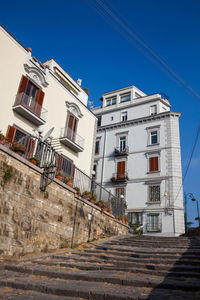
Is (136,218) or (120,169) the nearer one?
(136,218)

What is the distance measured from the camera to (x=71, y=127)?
54.7ft

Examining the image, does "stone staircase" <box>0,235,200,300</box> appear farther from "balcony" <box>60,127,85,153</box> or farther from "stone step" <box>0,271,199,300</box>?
"balcony" <box>60,127,85,153</box>

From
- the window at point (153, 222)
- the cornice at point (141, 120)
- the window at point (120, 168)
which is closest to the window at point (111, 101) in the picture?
the cornice at point (141, 120)

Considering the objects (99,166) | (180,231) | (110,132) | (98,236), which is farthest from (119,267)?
(110,132)

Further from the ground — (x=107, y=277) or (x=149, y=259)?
(x=149, y=259)

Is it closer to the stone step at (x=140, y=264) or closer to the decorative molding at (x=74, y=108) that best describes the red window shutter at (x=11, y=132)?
the decorative molding at (x=74, y=108)

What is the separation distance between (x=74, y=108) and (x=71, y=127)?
5.11ft

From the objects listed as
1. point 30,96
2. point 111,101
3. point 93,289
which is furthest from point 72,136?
point 111,101

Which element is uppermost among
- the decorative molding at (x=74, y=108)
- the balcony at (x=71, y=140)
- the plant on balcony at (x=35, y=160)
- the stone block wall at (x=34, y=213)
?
the decorative molding at (x=74, y=108)

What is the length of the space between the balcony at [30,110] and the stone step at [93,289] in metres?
9.17

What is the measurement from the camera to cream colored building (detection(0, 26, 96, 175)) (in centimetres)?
1274

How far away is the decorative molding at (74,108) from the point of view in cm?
1680

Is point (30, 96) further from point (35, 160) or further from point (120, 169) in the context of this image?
point (120, 169)

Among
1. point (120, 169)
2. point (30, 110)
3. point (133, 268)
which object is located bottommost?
point (133, 268)
